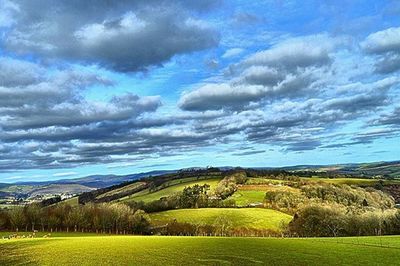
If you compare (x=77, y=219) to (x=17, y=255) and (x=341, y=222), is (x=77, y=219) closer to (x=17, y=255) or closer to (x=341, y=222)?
(x=17, y=255)

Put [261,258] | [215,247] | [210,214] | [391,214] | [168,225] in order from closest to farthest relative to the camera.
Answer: [261,258] < [215,247] < [391,214] < [168,225] < [210,214]

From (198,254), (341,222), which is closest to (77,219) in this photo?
(341,222)

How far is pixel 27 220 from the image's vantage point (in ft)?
494

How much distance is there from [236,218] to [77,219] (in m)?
71.9

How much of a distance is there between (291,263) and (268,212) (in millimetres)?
145374

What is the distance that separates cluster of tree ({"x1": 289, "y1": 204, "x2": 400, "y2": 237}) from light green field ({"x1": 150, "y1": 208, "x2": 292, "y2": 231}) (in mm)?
15802

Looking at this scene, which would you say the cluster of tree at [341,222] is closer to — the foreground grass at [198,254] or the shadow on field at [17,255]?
the foreground grass at [198,254]

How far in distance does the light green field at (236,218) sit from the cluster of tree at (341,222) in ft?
51.8

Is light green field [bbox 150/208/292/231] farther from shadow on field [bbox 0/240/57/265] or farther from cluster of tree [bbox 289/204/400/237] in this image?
shadow on field [bbox 0/240/57/265]

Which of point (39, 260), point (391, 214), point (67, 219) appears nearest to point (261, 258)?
point (39, 260)

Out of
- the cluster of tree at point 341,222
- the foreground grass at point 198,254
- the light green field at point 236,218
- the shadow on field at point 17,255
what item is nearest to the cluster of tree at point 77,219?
the light green field at point 236,218

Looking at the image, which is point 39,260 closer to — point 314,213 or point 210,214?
point 314,213

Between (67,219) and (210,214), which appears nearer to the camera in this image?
(67,219)

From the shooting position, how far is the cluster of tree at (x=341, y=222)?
14235 centimetres
